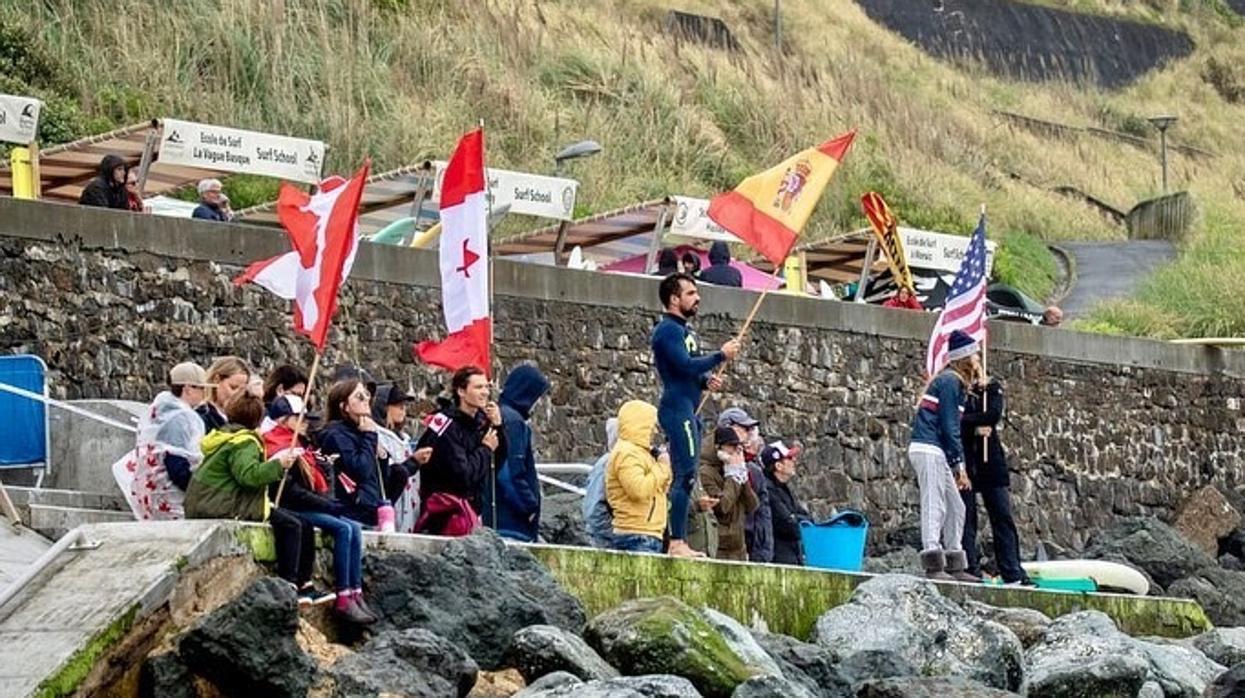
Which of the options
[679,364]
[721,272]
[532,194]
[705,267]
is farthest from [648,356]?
[679,364]

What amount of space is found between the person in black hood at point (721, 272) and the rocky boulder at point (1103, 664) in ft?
18.1

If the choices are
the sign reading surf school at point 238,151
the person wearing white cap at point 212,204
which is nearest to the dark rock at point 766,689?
the person wearing white cap at point 212,204

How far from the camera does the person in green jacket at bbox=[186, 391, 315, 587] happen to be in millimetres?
12414

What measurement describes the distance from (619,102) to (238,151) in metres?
14.5

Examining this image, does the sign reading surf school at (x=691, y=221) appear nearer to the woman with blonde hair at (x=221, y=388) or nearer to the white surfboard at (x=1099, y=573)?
the white surfboard at (x=1099, y=573)

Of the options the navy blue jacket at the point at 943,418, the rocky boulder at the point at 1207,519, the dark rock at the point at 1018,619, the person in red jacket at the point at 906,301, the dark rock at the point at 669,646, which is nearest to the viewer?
the dark rock at the point at 669,646

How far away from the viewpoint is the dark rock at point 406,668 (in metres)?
12.1

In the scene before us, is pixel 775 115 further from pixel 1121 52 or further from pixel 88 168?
pixel 1121 52

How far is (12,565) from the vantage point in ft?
40.8

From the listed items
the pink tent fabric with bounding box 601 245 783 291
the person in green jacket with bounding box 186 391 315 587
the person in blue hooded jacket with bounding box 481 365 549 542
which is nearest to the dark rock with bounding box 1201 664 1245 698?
the person in blue hooded jacket with bounding box 481 365 549 542

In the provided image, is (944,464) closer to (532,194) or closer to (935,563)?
(935,563)

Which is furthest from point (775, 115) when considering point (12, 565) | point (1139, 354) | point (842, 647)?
point (12, 565)

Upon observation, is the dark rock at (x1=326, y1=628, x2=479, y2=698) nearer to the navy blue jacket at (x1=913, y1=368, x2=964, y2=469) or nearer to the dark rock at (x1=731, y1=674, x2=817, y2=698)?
the dark rock at (x1=731, y1=674, x2=817, y2=698)

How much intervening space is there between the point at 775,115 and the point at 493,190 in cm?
1668
